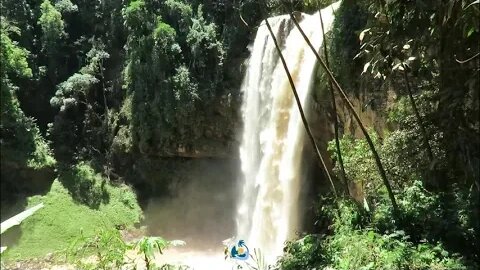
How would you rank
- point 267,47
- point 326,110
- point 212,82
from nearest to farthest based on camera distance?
point 326,110 < point 267,47 < point 212,82

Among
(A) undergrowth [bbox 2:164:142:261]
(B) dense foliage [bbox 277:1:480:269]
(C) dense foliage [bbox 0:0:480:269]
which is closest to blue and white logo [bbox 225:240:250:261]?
(C) dense foliage [bbox 0:0:480:269]

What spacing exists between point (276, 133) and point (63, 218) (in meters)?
9.82

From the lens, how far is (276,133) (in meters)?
12.5

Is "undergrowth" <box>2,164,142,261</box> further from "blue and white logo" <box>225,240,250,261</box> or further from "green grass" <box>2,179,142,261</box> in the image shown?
"blue and white logo" <box>225,240,250,261</box>

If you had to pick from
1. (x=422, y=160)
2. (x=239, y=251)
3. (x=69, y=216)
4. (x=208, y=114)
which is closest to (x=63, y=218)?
(x=69, y=216)

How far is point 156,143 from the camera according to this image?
17.9 meters

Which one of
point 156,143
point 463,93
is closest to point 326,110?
point 463,93

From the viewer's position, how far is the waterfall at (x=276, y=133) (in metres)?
11.7

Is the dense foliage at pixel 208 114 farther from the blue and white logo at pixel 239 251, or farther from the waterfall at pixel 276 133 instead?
the waterfall at pixel 276 133

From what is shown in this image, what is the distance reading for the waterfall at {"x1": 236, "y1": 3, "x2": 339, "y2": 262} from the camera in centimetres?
1167

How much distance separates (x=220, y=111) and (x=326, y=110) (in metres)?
6.33

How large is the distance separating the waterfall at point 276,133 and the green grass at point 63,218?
5.88 meters

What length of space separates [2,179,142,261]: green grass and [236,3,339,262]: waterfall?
232 inches

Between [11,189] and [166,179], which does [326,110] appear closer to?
[166,179]
